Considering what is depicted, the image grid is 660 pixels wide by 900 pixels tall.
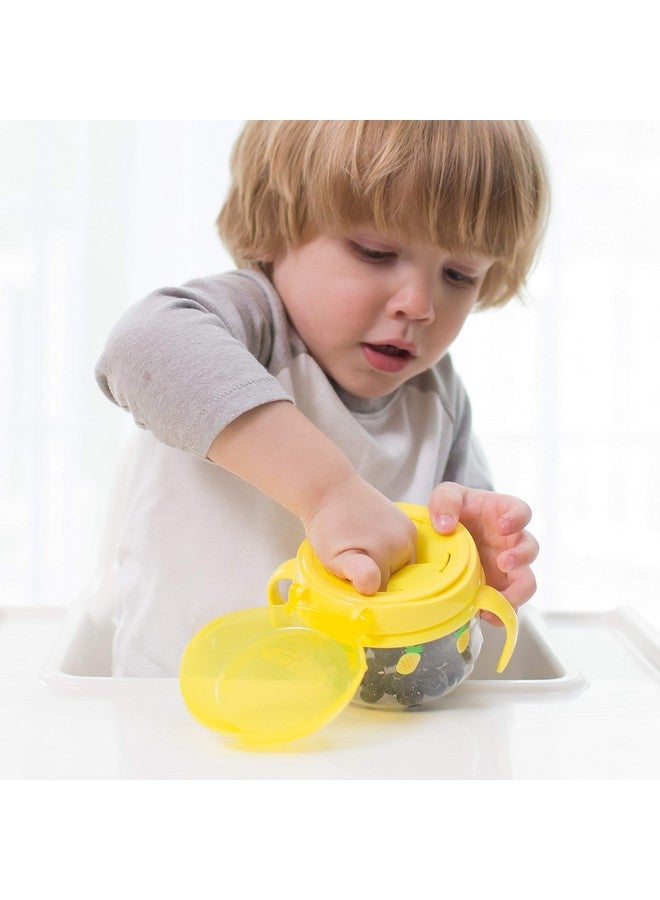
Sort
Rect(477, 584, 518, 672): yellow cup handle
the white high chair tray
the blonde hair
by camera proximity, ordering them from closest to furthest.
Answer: the white high chair tray < Rect(477, 584, 518, 672): yellow cup handle < the blonde hair

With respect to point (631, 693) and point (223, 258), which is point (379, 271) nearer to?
point (631, 693)

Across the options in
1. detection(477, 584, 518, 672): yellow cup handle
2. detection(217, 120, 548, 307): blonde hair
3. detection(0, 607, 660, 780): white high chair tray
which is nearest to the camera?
detection(0, 607, 660, 780): white high chair tray

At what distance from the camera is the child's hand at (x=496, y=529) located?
67cm

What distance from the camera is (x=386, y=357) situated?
809mm

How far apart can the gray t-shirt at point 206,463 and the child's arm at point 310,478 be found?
0.03m

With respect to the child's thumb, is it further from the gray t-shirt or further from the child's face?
the child's face

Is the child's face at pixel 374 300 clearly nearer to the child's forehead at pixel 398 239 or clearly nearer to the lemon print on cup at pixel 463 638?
the child's forehead at pixel 398 239

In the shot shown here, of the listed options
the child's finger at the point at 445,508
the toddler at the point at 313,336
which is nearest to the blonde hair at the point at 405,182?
the toddler at the point at 313,336

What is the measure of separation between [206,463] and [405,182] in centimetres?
28

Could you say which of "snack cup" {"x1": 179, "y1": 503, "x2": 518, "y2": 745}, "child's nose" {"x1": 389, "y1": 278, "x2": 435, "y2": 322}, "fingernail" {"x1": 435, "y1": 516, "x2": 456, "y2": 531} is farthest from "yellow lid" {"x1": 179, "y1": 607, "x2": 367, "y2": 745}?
"child's nose" {"x1": 389, "y1": 278, "x2": 435, "y2": 322}

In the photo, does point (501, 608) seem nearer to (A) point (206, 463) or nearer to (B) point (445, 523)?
(B) point (445, 523)

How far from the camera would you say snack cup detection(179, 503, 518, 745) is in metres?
0.54

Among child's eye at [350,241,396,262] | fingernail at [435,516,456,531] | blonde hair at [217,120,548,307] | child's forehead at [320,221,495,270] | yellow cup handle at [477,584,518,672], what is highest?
blonde hair at [217,120,548,307]

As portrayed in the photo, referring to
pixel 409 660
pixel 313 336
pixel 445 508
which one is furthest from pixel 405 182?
pixel 409 660
